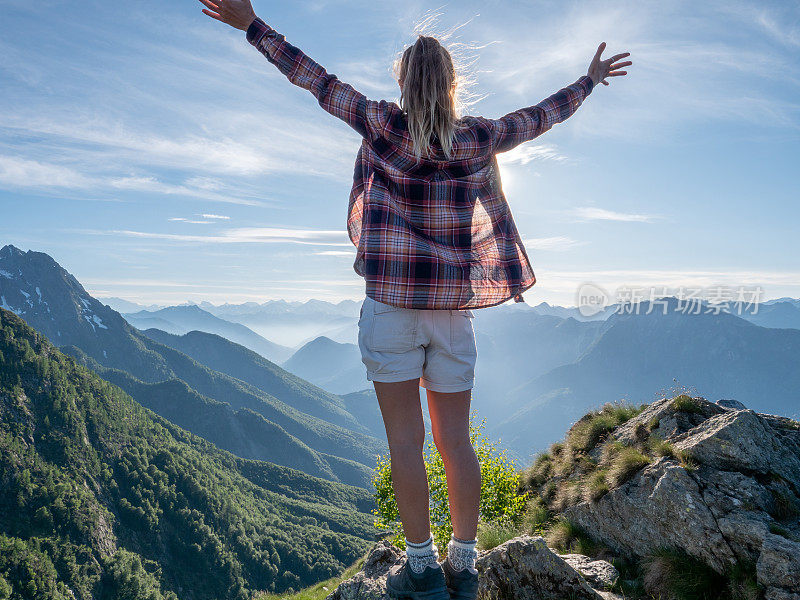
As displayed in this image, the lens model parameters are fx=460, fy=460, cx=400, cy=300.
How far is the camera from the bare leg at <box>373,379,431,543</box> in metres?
2.98

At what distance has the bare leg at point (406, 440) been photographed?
2.98m

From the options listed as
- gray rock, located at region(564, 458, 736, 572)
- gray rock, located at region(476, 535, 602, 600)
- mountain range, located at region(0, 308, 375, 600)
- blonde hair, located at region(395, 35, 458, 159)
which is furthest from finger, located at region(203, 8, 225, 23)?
mountain range, located at region(0, 308, 375, 600)

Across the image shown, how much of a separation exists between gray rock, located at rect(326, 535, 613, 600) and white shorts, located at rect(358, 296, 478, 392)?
2234mm

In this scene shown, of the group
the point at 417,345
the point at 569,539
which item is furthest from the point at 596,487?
the point at 417,345

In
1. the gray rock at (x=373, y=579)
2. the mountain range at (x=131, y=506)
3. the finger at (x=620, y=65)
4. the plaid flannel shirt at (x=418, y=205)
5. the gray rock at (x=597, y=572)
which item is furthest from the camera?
the mountain range at (x=131, y=506)

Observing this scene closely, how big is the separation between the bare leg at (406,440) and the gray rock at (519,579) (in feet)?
4.82

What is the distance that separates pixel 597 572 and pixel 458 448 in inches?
150

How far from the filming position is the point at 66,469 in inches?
5930

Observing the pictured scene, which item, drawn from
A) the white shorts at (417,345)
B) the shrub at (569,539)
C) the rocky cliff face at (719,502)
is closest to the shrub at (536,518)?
the shrub at (569,539)

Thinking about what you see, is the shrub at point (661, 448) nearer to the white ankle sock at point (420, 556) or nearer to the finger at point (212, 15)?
the white ankle sock at point (420, 556)

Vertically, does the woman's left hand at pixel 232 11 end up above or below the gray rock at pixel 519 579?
above

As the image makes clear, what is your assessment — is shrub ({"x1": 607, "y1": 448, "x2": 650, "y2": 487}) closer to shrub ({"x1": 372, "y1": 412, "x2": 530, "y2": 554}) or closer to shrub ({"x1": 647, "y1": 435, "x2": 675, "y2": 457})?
shrub ({"x1": 647, "y1": 435, "x2": 675, "y2": 457})

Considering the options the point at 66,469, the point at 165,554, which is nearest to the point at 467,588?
the point at 165,554

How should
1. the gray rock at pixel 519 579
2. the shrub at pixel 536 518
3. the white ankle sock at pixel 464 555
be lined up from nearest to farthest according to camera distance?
1. the white ankle sock at pixel 464 555
2. the gray rock at pixel 519 579
3. the shrub at pixel 536 518
